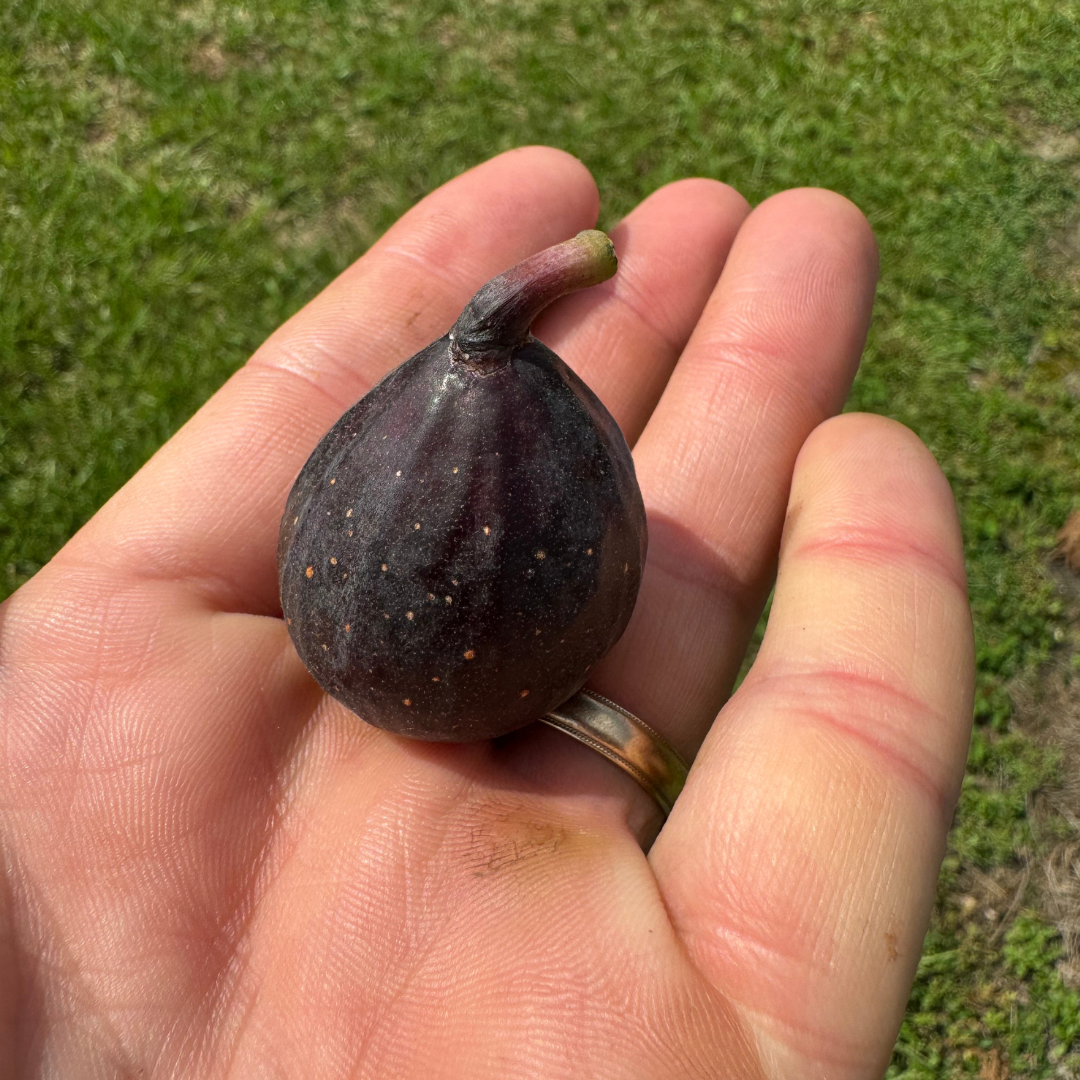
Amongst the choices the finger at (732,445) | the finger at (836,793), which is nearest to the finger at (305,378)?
the finger at (732,445)

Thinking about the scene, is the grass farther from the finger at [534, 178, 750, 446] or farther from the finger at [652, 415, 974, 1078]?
the finger at [652, 415, 974, 1078]

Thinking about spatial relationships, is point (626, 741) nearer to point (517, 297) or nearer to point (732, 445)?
point (732, 445)

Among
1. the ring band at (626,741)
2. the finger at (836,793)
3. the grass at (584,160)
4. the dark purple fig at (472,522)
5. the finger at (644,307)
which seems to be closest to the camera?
the finger at (836,793)

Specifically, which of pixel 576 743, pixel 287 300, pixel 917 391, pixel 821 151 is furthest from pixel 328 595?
pixel 821 151

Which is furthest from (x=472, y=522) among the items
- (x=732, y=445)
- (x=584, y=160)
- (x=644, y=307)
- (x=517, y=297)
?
(x=584, y=160)

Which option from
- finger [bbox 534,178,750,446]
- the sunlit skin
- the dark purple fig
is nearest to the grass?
finger [bbox 534,178,750,446]

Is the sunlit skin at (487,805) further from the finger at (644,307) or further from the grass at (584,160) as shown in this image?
the grass at (584,160)
